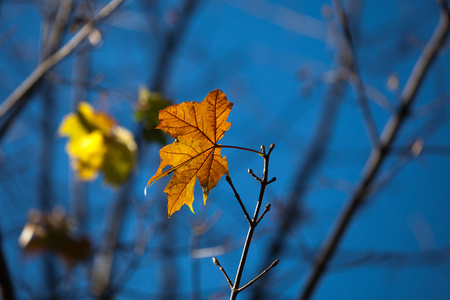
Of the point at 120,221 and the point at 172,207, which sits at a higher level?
the point at 120,221

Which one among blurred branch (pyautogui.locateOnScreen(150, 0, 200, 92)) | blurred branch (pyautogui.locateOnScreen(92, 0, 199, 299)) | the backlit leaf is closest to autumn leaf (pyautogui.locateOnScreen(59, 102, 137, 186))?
the backlit leaf

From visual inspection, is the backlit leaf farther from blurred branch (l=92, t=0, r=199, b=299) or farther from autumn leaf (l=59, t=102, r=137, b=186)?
blurred branch (l=92, t=0, r=199, b=299)

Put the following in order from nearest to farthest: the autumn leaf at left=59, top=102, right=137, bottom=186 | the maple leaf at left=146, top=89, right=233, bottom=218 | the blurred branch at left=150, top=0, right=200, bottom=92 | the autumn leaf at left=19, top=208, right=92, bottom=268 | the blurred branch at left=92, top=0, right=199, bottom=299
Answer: the maple leaf at left=146, top=89, right=233, bottom=218
the autumn leaf at left=59, top=102, right=137, bottom=186
the autumn leaf at left=19, top=208, right=92, bottom=268
the blurred branch at left=92, top=0, right=199, bottom=299
the blurred branch at left=150, top=0, right=200, bottom=92

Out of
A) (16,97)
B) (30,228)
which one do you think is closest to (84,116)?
(16,97)

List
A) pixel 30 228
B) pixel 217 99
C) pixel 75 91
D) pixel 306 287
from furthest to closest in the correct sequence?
pixel 75 91 < pixel 30 228 < pixel 306 287 < pixel 217 99

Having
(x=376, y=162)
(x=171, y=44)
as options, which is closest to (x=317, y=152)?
(x=376, y=162)

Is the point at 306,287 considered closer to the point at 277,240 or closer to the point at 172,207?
the point at 277,240

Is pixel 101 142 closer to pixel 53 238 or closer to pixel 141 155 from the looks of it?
pixel 53 238
